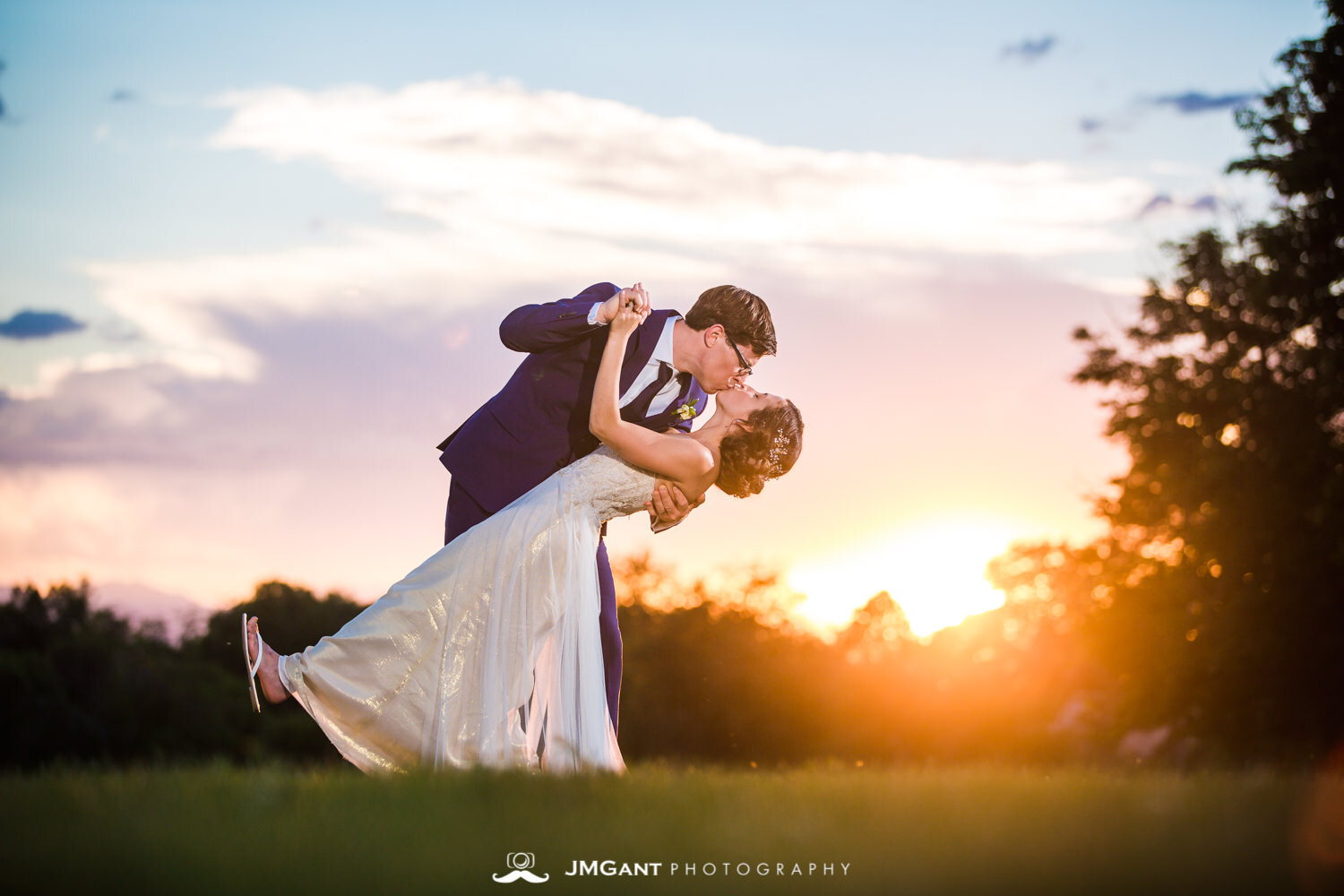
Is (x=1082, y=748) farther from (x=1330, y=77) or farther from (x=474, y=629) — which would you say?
(x=474, y=629)

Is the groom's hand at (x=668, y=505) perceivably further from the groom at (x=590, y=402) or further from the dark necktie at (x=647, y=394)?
the dark necktie at (x=647, y=394)

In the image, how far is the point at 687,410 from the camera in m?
6.35

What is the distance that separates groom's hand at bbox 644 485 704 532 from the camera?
234 inches

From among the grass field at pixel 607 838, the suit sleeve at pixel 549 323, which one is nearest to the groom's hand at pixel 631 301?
the suit sleeve at pixel 549 323

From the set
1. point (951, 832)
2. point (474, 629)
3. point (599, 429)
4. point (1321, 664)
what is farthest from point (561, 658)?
point (1321, 664)

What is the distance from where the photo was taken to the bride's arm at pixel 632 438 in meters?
5.40

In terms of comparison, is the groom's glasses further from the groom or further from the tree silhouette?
the tree silhouette

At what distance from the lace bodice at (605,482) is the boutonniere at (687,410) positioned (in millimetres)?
544

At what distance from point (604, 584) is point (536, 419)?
99 cm

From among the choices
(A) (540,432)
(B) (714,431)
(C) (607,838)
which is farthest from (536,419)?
(C) (607,838)

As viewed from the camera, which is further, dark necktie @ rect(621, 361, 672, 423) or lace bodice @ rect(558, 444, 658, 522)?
dark necktie @ rect(621, 361, 672, 423)

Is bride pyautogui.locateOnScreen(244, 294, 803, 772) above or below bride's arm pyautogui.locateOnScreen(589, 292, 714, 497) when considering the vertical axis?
below

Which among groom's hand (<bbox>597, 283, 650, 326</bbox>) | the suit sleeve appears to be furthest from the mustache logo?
the suit sleeve

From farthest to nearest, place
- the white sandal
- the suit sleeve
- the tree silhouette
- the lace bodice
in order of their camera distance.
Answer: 1. the tree silhouette
2. the lace bodice
3. the suit sleeve
4. the white sandal
